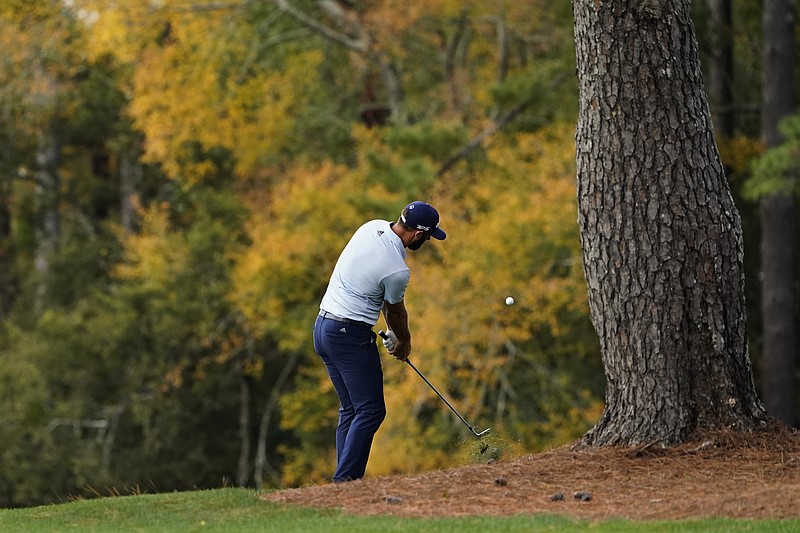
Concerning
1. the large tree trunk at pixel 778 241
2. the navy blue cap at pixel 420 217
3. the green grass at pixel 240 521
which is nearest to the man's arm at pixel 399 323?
the navy blue cap at pixel 420 217

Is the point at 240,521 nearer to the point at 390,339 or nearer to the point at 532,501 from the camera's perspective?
the point at 532,501

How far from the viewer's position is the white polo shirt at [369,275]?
8.45 metres

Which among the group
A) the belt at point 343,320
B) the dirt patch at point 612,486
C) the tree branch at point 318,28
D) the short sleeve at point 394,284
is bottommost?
the dirt patch at point 612,486

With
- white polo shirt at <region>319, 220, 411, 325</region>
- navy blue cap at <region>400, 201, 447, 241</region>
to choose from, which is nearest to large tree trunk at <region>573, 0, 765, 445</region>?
navy blue cap at <region>400, 201, 447, 241</region>

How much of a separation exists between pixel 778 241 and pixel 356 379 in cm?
1516

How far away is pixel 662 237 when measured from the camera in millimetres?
8906

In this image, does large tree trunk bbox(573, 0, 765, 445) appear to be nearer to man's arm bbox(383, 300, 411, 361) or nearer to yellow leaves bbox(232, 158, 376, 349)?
man's arm bbox(383, 300, 411, 361)

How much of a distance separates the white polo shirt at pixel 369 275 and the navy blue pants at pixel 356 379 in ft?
0.34

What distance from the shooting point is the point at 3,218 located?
40625 millimetres

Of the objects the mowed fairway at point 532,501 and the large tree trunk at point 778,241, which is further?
the large tree trunk at point 778,241

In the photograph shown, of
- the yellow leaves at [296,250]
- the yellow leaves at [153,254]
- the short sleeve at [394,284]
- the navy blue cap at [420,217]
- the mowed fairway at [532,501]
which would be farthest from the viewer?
the yellow leaves at [153,254]

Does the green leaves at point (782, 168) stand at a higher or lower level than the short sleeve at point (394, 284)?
higher

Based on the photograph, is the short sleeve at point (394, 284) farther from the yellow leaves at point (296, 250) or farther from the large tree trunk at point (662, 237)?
the yellow leaves at point (296, 250)

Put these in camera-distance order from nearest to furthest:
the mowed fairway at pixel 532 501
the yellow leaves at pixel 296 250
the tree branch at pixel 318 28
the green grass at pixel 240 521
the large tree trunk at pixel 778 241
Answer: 1. the green grass at pixel 240 521
2. the mowed fairway at pixel 532 501
3. the large tree trunk at pixel 778 241
4. the yellow leaves at pixel 296 250
5. the tree branch at pixel 318 28
